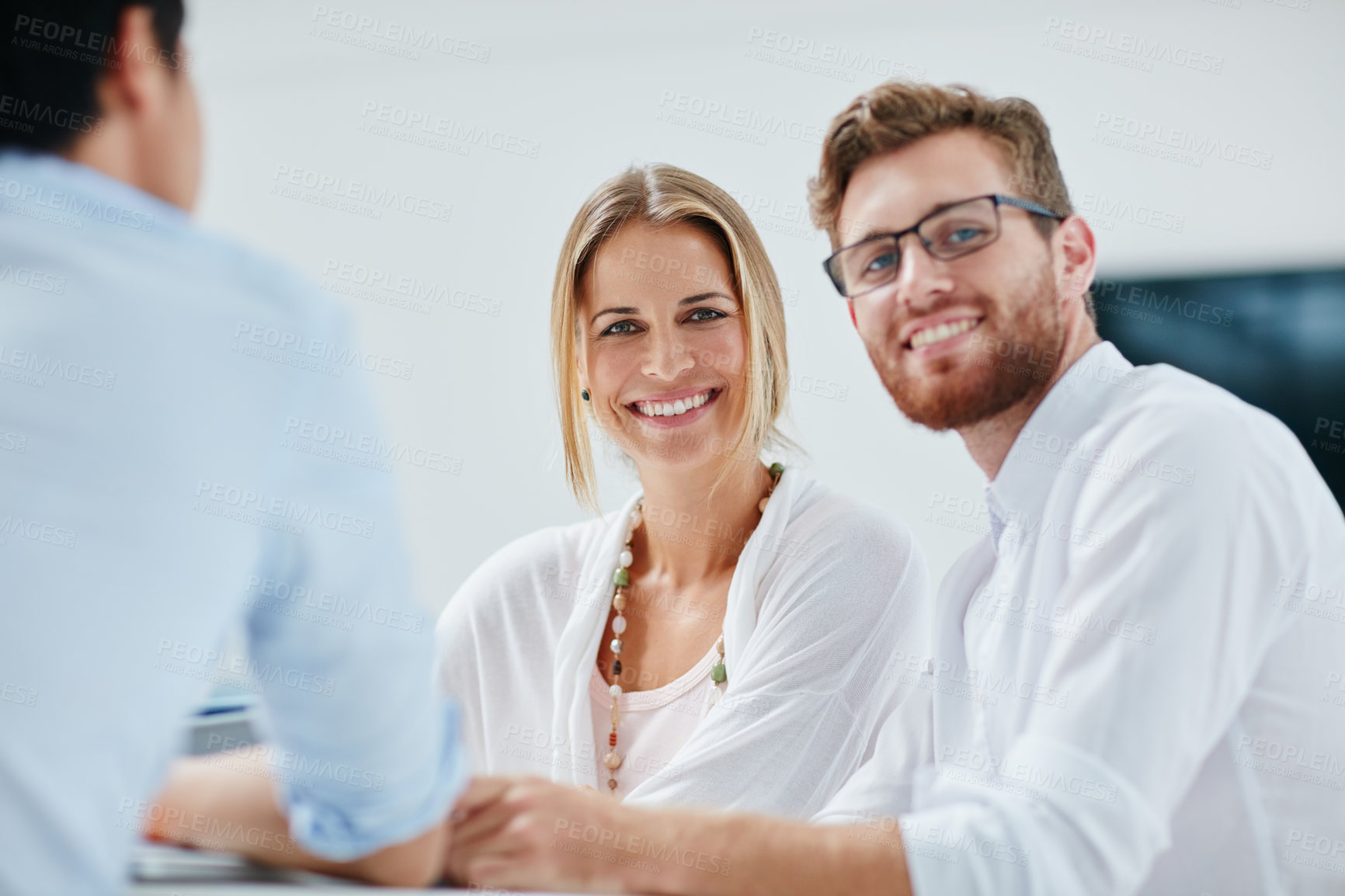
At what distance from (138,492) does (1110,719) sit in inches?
29.2

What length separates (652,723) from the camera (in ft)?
4.60

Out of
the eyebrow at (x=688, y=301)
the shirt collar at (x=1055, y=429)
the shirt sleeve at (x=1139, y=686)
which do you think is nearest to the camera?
the shirt sleeve at (x=1139, y=686)

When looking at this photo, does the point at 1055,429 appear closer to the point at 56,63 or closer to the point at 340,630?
the point at 340,630

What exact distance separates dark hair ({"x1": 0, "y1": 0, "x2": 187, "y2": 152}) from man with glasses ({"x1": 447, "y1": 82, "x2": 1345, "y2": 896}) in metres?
0.57

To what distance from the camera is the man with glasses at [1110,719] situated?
0.85 meters

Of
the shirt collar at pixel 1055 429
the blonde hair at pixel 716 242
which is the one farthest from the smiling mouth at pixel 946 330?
the blonde hair at pixel 716 242

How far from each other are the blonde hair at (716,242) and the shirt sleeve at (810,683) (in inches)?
9.6

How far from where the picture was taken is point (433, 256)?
8.91 feet

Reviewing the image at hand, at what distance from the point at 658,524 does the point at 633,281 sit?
367 mm

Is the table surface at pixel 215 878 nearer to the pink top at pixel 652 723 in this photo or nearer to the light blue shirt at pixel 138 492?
the light blue shirt at pixel 138 492

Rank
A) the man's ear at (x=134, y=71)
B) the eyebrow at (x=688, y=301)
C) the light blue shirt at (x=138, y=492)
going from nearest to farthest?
the light blue shirt at (x=138, y=492) → the man's ear at (x=134, y=71) → the eyebrow at (x=688, y=301)

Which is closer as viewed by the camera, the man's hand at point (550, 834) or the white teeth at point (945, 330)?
the man's hand at point (550, 834)

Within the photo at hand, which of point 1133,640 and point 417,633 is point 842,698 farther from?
point 417,633

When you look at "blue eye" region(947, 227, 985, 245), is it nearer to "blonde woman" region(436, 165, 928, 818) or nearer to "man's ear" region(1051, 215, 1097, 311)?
"man's ear" region(1051, 215, 1097, 311)
